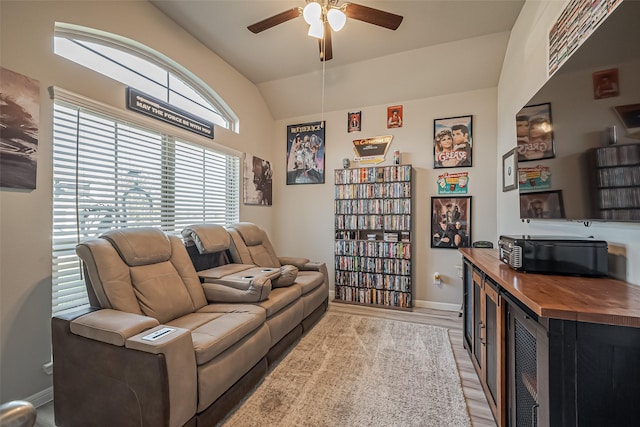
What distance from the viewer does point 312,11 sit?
1913 mm

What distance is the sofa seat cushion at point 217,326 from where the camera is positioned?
1474 millimetres

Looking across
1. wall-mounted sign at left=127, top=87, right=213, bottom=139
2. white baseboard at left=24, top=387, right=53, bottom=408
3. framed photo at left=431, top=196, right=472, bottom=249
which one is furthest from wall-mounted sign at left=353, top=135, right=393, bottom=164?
white baseboard at left=24, top=387, right=53, bottom=408

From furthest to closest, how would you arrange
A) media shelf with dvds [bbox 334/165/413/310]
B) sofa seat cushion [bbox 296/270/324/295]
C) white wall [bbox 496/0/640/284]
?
media shelf with dvds [bbox 334/165/413/310] → sofa seat cushion [bbox 296/270/324/295] → white wall [bbox 496/0/640/284]

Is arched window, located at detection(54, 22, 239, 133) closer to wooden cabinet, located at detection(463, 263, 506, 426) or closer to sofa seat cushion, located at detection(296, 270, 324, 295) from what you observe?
sofa seat cushion, located at detection(296, 270, 324, 295)

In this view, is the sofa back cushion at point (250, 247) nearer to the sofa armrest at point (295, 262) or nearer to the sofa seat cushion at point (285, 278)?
the sofa armrest at point (295, 262)

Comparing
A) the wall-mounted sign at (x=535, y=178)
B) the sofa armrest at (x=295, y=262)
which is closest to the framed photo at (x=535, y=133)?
the wall-mounted sign at (x=535, y=178)

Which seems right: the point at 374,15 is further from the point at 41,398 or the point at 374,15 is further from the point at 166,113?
the point at 41,398

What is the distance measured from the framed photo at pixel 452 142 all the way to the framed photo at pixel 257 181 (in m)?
2.54

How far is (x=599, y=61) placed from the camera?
1104mm

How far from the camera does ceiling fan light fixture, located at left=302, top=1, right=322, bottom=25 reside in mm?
1879

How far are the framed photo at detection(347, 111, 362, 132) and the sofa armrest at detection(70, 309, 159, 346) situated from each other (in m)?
3.49

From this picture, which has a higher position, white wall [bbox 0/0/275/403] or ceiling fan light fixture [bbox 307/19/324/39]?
ceiling fan light fixture [bbox 307/19/324/39]

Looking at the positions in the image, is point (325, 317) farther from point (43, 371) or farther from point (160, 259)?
point (43, 371)

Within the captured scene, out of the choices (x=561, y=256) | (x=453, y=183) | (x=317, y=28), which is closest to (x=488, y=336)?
(x=561, y=256)
